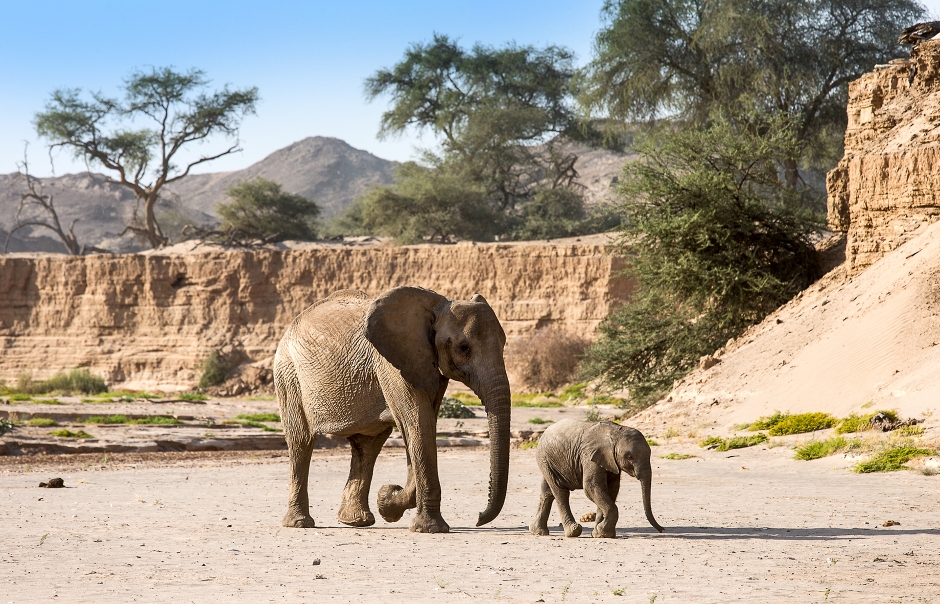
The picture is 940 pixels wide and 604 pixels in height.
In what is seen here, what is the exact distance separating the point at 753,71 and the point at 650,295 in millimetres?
17504

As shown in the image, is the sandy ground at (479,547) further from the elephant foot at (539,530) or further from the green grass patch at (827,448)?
the green grass patch at (827,448)

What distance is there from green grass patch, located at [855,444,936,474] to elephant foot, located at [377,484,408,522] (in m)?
7.48

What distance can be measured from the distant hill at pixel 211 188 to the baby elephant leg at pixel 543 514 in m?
71.4

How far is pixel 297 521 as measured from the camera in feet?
31.2

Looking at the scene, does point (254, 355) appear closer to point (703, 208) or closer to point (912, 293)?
point (703, 208)

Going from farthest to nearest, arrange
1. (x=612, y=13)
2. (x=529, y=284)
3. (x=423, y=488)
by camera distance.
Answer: (x=612, y=13) < (x=529, y=284) < (x=423, y=488)

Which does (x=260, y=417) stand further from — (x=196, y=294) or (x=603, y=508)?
(x=603, y=508)

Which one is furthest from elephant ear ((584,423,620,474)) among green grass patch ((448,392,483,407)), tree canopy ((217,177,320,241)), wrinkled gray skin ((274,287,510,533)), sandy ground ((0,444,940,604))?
tree canopy ((217,177,320,241))

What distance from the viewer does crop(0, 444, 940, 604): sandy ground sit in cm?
630

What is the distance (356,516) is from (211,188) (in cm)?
14192

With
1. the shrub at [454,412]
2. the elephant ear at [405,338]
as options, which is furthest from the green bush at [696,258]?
the elephant ear at [405,338]

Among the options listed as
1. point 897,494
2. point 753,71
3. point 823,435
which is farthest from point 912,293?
point 753,71

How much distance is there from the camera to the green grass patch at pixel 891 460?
1391cm

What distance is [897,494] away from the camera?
1168 centimetres
